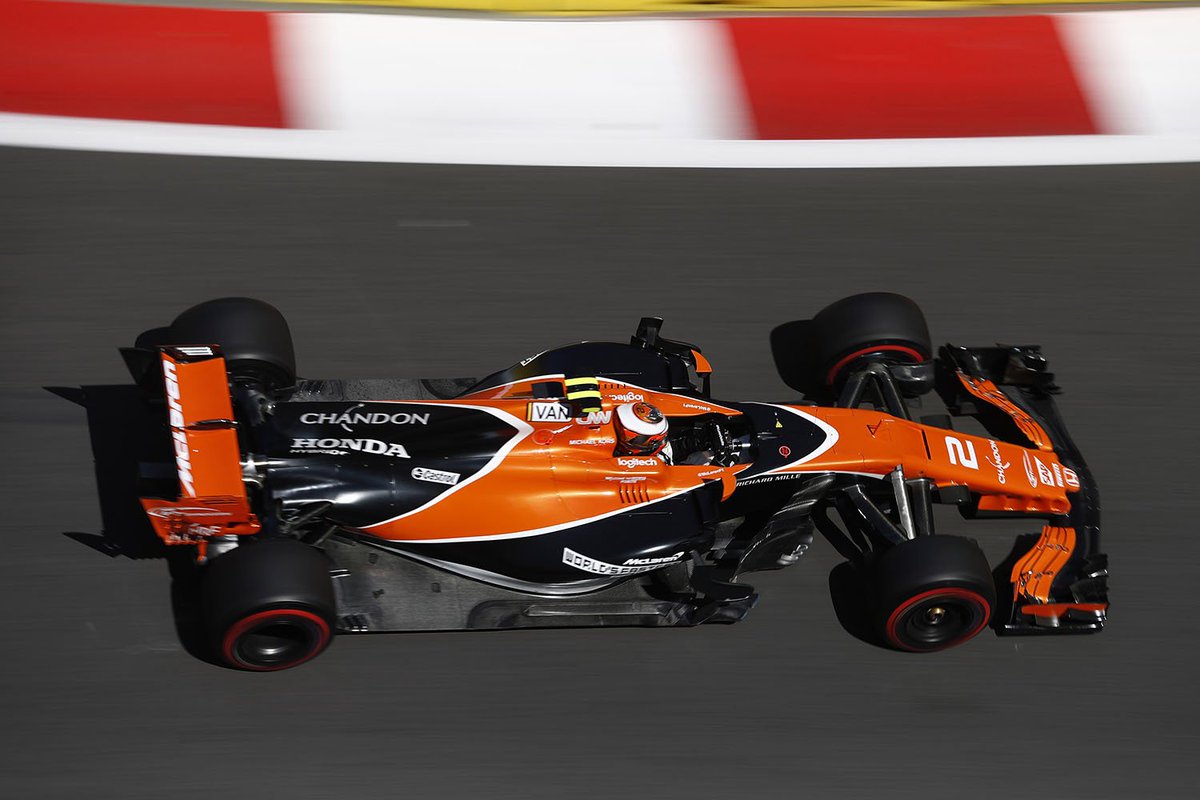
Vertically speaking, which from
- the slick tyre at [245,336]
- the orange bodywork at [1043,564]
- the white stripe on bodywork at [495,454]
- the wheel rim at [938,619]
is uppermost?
the slick tyre at [245,336]

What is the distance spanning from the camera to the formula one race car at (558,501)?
5.62 metres

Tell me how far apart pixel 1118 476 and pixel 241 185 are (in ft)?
16.3

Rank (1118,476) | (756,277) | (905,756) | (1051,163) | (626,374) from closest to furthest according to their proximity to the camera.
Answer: (905,756) < (626,374) < (1118,476) < (756,277) < (1051,163)

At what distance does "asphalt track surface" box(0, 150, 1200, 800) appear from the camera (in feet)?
18.6

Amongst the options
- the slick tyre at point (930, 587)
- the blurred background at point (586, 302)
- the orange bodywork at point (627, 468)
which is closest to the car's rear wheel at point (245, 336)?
the blurred background at point (586, 302)

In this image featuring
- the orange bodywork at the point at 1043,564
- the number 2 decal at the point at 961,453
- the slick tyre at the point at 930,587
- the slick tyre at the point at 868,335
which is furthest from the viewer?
the slick tyre at the point at 868,335

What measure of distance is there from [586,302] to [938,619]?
8.93 ft

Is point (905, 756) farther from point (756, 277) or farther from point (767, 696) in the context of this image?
point (756, 277)

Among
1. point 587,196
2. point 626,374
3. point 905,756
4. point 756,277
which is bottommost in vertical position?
point 905,756

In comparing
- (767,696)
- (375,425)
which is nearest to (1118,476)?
(767,696)

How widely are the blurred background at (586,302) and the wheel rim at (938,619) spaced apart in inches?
5.5

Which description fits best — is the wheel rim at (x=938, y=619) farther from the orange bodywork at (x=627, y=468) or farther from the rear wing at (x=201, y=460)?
the rear wing at (x=201, y=460)

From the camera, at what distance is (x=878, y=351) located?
6906 millimetres

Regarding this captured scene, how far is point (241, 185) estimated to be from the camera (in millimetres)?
8172
